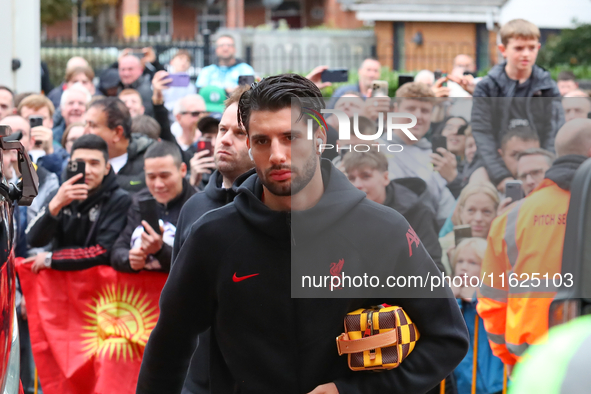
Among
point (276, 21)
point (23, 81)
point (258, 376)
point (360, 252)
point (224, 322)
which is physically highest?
point (276, 21)

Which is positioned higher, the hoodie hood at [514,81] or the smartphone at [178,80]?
the smartphone at [178,80]

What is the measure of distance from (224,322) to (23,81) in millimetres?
8501

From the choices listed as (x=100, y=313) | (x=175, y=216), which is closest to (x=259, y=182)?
(x=175, y=216)

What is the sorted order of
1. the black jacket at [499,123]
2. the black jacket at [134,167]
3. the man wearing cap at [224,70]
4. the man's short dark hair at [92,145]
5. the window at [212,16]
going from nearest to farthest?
the black jacket at [499,123]
the man's short dark hair at [92,145]
the black jacket at [134,167]
the man wearing cap at [224,70]
the window at [212,16]

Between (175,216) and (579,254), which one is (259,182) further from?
(175,216)

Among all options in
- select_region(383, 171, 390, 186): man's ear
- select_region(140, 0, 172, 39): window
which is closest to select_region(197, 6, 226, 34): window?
select_region(140, 0, 172, 39): window

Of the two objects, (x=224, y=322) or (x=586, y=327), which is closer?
(x=586, y=327)

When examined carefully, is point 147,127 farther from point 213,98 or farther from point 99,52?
point 99,52

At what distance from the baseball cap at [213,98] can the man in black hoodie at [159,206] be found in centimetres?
269

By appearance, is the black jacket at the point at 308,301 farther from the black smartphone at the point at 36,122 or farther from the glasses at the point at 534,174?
the black smartphone at the point at 36,122

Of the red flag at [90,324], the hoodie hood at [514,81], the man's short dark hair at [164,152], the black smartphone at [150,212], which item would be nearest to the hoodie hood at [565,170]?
the hoodie hood at [514,81]

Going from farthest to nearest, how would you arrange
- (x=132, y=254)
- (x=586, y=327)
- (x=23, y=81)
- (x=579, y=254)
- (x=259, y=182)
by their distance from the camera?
(x=23, y=81) < (x=132, y=254) < (x=579, y=254) < (x=259, y=182) < (x=586, y=327)

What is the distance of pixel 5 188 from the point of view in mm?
3197

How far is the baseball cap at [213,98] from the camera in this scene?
823 cm
